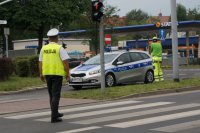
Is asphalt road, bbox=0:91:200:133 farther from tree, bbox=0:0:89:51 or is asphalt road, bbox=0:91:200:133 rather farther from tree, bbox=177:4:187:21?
tree, bbox=177:4:187:21

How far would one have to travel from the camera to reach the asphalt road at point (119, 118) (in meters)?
9.78

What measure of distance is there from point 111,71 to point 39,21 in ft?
105

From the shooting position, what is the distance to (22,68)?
29469 mm

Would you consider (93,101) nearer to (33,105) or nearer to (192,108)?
(33,105)

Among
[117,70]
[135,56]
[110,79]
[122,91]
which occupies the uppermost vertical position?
[135,56]

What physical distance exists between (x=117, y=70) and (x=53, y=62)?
1038 centimetres

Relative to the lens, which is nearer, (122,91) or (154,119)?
(154,119)

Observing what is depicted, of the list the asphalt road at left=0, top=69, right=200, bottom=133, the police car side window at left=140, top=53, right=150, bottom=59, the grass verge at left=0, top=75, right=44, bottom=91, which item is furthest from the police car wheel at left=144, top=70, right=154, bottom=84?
the asphalt road at left=0, top=69, right=200, bottom=133

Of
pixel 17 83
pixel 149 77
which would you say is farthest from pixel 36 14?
pixel 149 77

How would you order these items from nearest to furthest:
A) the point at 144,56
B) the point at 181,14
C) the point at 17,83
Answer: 1. the point at 144,56
2. the point at 17,83
3. the point at 181,14

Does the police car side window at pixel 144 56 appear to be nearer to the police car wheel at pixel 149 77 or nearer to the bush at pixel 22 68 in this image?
the police car wheel at pixel 149 77

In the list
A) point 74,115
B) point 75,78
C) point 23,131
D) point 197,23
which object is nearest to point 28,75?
point 75,78

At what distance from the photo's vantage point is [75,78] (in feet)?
69.2

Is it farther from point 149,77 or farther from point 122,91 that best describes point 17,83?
point 122,91
